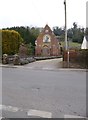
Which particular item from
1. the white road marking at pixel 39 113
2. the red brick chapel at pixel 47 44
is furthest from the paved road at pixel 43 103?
the red brick chapel at pixel 47 44

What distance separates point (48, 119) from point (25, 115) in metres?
0.75

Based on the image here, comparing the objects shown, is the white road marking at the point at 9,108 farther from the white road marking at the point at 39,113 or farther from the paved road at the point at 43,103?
the white road marking at the point at 39,113

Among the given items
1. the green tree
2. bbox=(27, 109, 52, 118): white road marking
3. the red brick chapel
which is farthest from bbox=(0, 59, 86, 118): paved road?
the red brick chapel

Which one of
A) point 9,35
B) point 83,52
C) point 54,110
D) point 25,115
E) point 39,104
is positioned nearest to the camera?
point 25,115

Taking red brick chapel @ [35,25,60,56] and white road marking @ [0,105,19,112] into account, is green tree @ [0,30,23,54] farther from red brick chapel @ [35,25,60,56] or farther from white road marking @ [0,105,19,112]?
white road marking @ [0,105,19,112]

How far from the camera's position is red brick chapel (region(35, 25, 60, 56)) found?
217ft

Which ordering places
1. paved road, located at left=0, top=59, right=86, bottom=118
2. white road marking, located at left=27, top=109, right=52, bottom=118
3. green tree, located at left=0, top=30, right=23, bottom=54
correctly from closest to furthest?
1. white road marking, located at left=27, top=109, right=52, bottom=118
2. paved road, located at left=0, top=59, right=86, bottom=118
3. green tree, located at left=0, top=30, right=23, bottom=54

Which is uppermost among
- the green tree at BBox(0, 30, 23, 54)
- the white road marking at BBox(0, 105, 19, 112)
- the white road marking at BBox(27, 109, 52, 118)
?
the green tree at BBox(0, 30, 23, 54)

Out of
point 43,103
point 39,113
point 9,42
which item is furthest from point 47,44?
point 39,113

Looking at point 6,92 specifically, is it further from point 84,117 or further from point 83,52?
point 83,52

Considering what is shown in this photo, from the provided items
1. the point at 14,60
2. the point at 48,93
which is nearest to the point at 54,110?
the point at 48,93

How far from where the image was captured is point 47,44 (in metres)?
67.4

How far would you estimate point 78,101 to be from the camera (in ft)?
A: 33.7

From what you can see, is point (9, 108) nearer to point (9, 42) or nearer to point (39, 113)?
point (39, 113)
